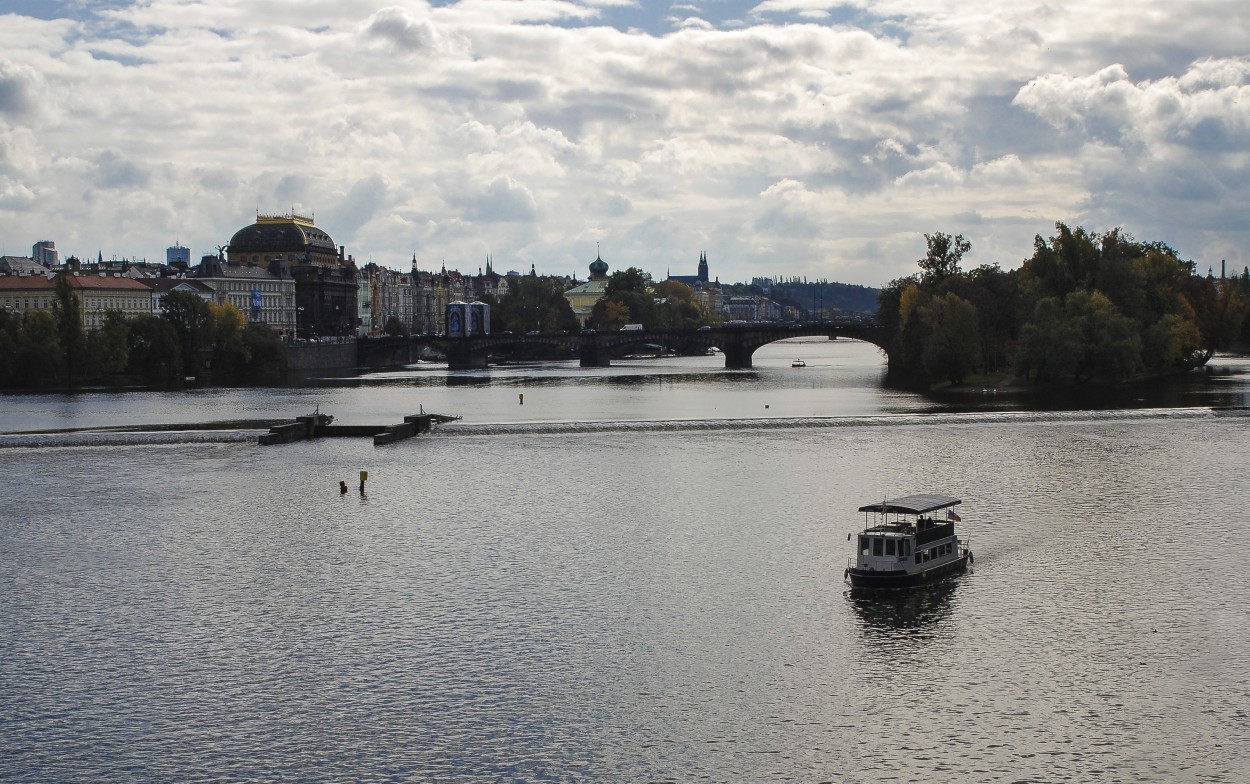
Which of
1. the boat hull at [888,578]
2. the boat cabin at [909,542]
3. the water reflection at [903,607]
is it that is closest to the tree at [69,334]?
the boat cabin at [909,542]

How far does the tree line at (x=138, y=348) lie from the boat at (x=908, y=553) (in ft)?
358

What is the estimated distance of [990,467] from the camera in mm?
65438

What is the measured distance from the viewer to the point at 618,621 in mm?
37469

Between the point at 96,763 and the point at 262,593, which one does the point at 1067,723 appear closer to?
the point at 96,763

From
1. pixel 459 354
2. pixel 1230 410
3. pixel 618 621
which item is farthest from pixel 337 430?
pixel 459 354

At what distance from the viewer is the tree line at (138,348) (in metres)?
134

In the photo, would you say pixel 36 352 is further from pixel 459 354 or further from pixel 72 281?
pixel 459 354

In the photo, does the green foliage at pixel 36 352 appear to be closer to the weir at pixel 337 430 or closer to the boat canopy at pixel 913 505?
the weir at pixel 337 430

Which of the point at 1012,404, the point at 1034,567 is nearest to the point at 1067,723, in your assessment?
the point at 1034,567

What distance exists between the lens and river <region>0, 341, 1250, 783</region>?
28.4 metres

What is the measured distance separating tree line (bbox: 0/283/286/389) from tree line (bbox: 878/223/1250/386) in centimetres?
6958

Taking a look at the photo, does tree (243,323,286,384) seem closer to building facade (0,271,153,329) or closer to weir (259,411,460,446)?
building facade (0,271,153,329)

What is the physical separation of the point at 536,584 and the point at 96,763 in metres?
15.9

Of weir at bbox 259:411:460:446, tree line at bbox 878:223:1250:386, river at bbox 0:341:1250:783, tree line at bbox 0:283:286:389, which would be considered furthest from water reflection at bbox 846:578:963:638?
tree line at bbox 0:283:286:389
